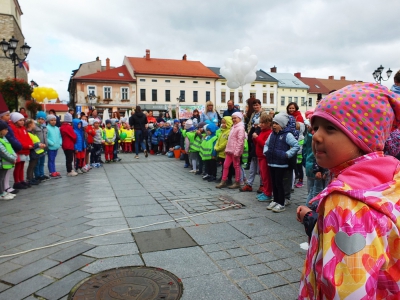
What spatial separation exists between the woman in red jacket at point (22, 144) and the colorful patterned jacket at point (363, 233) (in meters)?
7.48

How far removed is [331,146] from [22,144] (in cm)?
747

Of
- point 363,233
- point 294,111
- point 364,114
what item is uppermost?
point 294,111

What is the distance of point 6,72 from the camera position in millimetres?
37625

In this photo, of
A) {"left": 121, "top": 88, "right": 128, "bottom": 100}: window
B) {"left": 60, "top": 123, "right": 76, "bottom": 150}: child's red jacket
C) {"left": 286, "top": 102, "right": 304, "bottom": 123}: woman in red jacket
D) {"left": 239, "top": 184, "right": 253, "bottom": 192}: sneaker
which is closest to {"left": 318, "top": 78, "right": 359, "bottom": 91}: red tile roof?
{"left": 121, "top": 88, "right": 128, "bottom": 100}: window

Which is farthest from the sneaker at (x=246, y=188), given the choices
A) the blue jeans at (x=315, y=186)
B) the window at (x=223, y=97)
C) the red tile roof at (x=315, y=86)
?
the red tile roof at (x=315, y=86)

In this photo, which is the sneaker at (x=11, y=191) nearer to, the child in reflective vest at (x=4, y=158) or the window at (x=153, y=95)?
the child in reflective vest at (x=4, y=158)

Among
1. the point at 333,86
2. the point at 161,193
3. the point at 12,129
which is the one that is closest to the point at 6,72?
the point at 12,129

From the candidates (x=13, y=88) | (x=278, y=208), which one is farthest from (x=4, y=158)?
(x=13, y=88)

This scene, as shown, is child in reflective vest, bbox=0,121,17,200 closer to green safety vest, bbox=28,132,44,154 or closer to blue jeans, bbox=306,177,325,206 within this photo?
green safety vest, bbox=28,132,44,154

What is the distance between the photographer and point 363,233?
98cm

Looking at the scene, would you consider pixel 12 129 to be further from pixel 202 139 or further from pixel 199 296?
pixel 199 296

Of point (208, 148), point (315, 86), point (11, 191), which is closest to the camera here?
point (11, 191)

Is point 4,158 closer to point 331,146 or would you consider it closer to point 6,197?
point 6,197

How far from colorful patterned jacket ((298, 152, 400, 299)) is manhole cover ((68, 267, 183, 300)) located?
1.83 m
